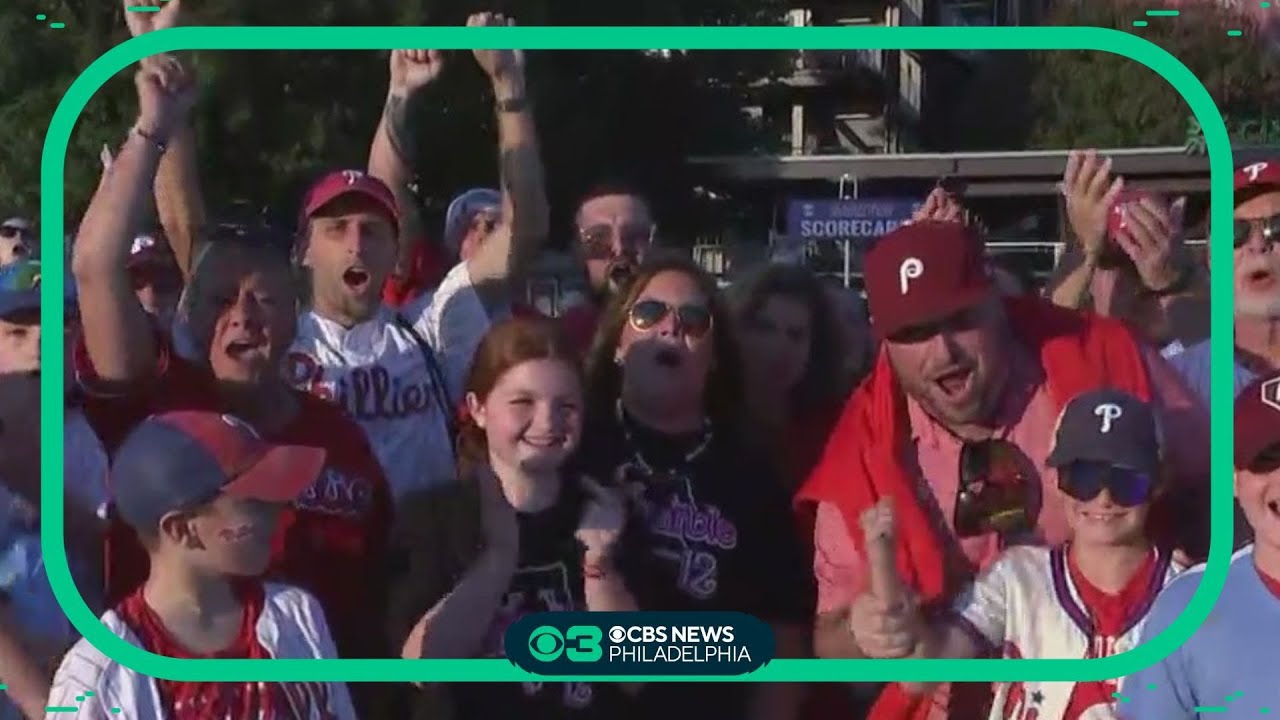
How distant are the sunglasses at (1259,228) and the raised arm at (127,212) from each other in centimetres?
161

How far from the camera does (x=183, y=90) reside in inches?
Result: 94.2

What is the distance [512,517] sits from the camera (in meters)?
2.40

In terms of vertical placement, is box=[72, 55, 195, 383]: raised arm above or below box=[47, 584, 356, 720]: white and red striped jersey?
above

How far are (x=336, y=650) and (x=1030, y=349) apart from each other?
3.85 feet

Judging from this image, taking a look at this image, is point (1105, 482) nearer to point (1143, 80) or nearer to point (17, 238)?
point (1143, 80)

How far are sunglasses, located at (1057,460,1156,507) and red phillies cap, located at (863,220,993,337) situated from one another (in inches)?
11.7

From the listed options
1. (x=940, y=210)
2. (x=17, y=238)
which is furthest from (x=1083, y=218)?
(x=17, y=238)

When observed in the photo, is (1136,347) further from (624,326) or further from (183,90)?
(183,90)

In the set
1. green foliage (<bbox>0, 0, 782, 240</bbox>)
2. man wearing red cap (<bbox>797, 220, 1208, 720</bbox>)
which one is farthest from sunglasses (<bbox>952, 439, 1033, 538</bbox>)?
green foliage (<bbox>0, 0, 782, 240</bbox>)

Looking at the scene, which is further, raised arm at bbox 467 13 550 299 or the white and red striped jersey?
the white and red striped jersey

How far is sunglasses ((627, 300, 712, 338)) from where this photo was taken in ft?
7.79

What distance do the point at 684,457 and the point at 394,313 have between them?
19.6 inches

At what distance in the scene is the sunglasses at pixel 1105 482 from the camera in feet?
7.77

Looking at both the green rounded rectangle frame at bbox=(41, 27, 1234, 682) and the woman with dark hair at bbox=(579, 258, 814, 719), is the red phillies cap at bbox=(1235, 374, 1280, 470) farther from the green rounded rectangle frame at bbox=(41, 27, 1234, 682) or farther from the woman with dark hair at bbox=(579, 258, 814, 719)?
the woman with dark hair at bbox=(579, 258, 814, 719)
